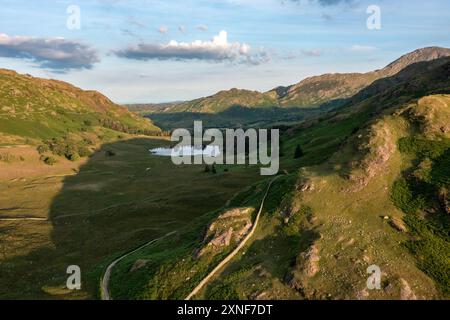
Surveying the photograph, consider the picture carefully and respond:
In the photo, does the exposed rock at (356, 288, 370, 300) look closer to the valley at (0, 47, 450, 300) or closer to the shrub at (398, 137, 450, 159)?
the valley at (0, 47, 450, 300)

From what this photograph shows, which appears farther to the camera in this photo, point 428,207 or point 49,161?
point 49,161

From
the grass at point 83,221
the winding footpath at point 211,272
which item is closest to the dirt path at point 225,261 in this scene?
the winding footpath at point 211,272

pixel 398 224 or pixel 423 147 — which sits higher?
pixel 423 147

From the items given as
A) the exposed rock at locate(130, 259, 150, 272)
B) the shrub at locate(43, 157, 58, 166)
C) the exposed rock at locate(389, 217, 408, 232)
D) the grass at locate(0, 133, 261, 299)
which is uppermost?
the exposed rock at locate(389, 217, 408, 232)

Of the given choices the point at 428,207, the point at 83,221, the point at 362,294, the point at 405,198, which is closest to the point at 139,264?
the point at 362,294

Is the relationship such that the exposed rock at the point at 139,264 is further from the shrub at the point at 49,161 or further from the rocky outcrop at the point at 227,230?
the shrub at the point at 49,161

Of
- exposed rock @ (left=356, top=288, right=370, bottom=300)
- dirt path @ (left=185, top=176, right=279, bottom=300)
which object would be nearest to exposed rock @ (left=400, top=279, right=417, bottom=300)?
exposed rock @ (left=356, top=288, right=370, bottom=300)

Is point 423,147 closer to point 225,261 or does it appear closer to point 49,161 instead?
point 225,261
